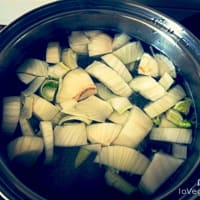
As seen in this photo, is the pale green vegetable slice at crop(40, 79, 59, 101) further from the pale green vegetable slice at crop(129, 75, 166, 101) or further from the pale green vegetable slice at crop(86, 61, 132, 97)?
the pale green vegetable slice at crop(129, 75, 166, 101)

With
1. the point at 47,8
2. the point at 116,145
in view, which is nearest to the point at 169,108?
the point at 116,145

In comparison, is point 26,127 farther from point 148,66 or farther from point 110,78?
point 148,66

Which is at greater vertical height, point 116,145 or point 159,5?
point 159,5

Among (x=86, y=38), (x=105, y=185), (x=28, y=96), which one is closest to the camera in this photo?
(x=105, y=185)

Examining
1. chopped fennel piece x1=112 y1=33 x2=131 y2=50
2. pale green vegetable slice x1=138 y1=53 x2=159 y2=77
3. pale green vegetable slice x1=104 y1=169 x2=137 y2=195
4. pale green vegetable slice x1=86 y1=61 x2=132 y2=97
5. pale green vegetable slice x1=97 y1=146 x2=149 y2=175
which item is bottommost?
pale green vegetable slice x1=104 y1=169 x2=137 y2=195

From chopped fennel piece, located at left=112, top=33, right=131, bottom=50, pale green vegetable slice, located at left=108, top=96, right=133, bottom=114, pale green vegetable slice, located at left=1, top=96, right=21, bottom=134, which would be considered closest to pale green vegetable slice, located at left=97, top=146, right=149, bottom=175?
pale green vegetable slice, located at left=108, top=96, right=133, bottom=114

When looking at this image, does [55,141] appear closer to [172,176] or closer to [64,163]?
[64,163]

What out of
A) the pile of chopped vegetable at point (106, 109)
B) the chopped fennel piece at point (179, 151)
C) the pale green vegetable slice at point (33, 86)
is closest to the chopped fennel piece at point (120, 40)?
the pile of chopped vegetable at point (106, 109)
